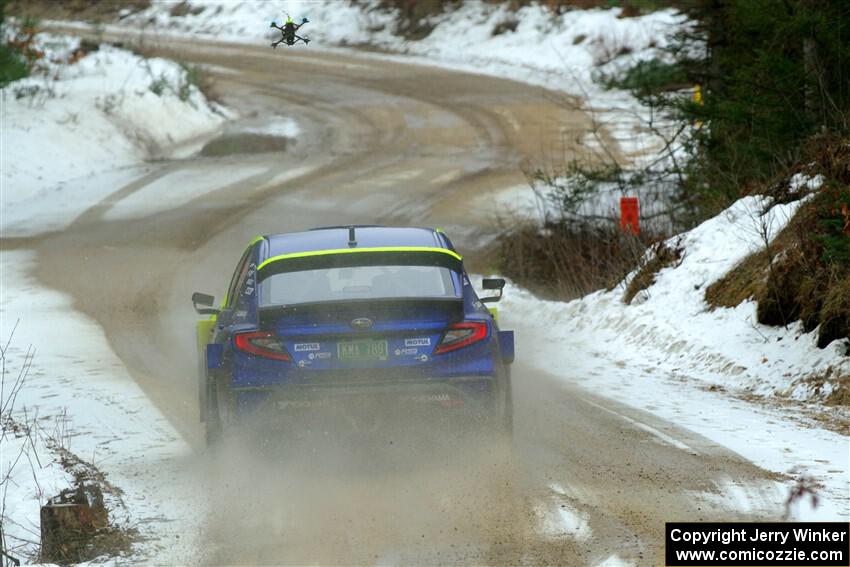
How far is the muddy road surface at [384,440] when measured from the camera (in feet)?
24.2

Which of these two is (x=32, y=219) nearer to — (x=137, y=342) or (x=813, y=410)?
(x=137, y=342)

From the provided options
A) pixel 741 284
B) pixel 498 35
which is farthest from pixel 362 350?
pixel 498 35

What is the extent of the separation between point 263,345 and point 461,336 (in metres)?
1.33

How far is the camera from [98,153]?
27875 millimetres

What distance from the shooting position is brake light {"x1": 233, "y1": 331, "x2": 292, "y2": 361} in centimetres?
852

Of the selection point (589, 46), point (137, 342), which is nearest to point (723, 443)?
point (137, 342)

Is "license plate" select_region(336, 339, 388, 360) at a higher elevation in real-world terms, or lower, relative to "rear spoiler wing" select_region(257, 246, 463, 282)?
lower

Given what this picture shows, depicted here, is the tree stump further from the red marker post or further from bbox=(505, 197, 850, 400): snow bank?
the red marker post

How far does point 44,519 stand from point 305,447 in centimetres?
186

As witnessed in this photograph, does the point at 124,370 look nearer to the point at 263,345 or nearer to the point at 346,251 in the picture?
the point at 346,251

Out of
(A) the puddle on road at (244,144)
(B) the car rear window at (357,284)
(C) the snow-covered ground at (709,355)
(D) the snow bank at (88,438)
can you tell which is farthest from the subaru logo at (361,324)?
(A) the puddle on road at (244,144)

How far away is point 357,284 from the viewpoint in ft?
29.8
